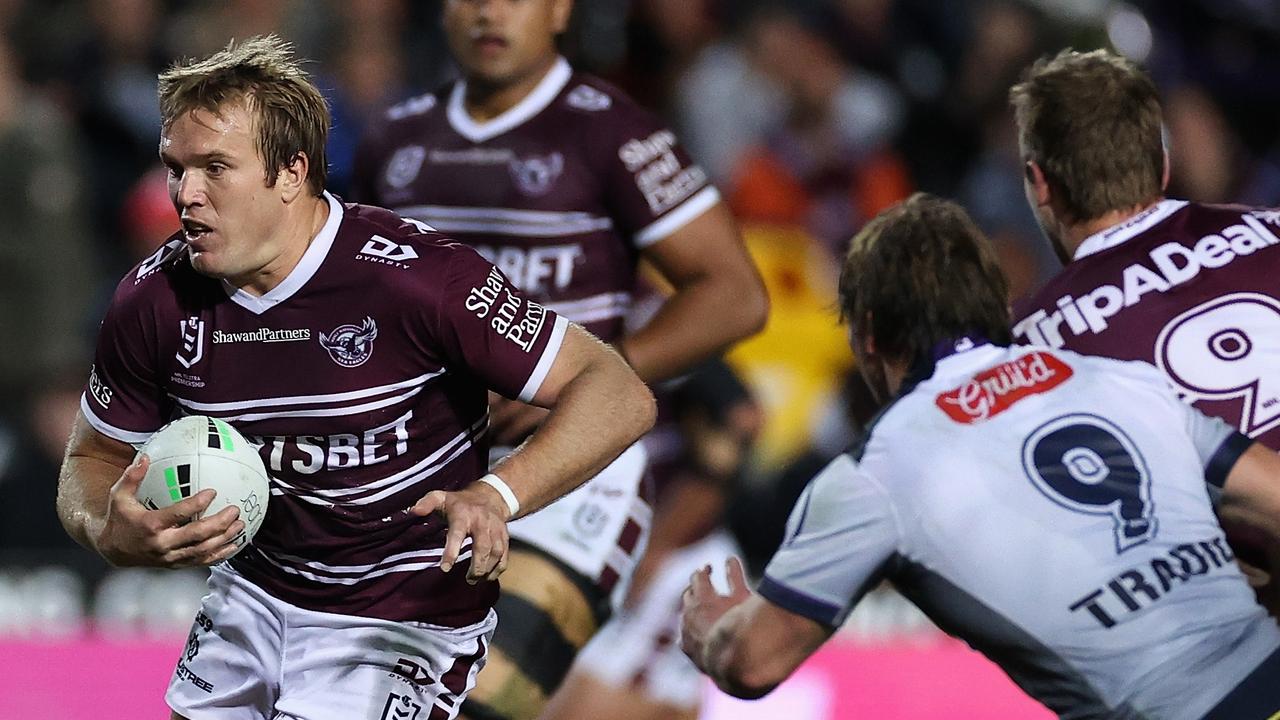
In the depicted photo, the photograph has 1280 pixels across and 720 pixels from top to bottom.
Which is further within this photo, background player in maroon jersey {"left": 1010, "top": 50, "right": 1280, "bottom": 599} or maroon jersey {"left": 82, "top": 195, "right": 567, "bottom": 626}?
background player in maroon jersey {"left": 1010, "top": 50, "right": 1280, "bottom": 599}

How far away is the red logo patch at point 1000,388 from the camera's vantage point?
12.0 ft

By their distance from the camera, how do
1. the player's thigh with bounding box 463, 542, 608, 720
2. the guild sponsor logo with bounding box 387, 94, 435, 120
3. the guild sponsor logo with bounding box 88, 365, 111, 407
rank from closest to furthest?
1. the guild sponsor logo with bounding box 88, 365, 111, 407
2. the player's thigh with bounding box 463, 542, 608, 720
3. the guild sponsor logo with bounding box 387, 94, 435, 120

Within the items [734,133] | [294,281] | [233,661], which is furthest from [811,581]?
[734,133]

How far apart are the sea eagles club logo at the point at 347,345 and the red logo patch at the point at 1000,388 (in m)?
1.21

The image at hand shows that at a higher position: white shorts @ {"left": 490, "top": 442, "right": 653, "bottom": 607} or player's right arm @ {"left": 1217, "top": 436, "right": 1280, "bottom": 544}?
player's right arm @ {"left": 1217, "top": 436, "right": 1280, "bottom": 544}

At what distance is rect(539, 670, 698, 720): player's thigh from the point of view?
6836mm

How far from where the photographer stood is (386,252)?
400 centimetres

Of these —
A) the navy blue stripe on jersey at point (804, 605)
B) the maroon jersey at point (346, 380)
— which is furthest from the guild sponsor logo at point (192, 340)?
the navy blue stripe on jersey at point (804, 605)

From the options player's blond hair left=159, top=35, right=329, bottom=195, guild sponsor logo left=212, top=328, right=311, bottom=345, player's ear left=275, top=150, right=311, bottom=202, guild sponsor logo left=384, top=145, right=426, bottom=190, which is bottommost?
guild sponsor logo left=384, top=145, right=426, bottom=190

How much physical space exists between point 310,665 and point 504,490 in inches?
29.7

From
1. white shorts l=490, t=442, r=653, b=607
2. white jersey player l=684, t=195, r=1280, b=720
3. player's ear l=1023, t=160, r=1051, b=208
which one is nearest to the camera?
white jersey player l=684, t=195, r=1280, b=720

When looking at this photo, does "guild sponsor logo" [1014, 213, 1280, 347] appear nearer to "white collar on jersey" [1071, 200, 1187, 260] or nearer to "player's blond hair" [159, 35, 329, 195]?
"white collar on jersey" [1071, 200, 1187, 260]

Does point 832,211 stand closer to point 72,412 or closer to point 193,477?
point 72,412

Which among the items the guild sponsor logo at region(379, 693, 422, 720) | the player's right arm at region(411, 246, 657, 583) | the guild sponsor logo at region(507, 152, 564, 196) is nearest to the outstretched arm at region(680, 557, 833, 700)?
the player's right arm at region(411, 246, 657, 583)
